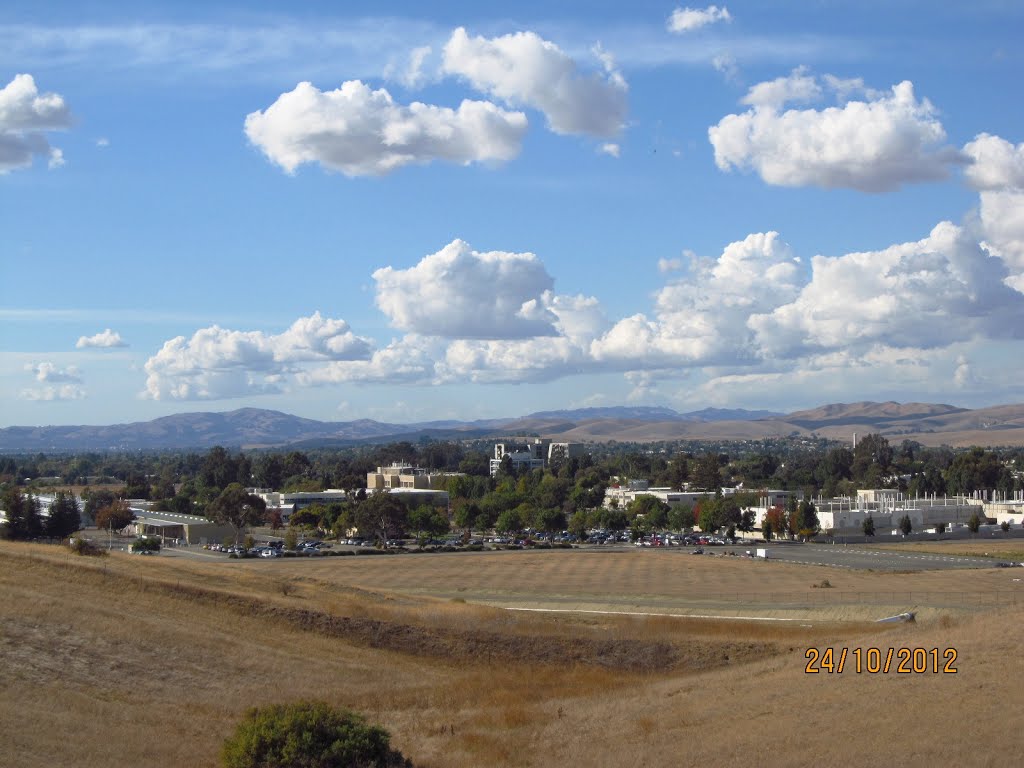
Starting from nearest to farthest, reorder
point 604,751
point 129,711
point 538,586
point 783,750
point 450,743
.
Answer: point 783,750 < point 604,751 < point 450,743 < point 129,711 < point 538,586

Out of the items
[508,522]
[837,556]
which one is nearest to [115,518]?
[508,522]

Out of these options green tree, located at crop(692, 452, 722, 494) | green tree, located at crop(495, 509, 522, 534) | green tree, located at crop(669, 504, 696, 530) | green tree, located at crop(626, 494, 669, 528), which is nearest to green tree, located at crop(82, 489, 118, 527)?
green tree, located at crop(495, 509, 522, 534)

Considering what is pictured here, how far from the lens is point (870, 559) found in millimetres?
87375

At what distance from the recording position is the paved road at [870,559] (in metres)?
79.6

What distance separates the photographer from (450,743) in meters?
24.9

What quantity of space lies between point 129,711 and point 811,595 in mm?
38690

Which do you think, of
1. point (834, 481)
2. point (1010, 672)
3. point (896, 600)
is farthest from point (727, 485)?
point (1010, 672)

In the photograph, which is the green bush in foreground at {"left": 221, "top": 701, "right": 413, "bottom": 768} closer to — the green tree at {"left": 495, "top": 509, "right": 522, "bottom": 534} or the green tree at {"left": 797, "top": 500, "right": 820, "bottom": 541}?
the green tree at {"left": 797, "top": 500, "right": 820, "bottom": 541}

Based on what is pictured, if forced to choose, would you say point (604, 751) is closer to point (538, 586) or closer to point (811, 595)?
point (811, 595)

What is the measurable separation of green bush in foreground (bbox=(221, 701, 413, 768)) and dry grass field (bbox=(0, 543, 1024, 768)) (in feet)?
5.54

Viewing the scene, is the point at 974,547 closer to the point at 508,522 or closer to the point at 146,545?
the point at 508,522

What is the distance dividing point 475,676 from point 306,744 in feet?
45.8

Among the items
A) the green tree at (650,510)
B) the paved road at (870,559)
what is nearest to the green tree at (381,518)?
the green tree at (650,510)

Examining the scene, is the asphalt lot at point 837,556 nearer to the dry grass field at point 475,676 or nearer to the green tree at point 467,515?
the green tree at point 467,515
